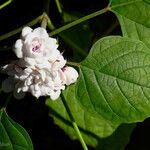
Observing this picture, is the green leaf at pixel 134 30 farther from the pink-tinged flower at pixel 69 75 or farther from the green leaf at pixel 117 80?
the pink-tinged flower at pixel 69 75

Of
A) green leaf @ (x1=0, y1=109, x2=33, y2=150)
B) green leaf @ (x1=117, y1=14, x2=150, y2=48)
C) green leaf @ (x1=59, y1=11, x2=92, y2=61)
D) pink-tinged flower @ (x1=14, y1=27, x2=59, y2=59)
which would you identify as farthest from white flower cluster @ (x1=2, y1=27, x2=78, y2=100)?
green leaf @ (x1=59, y1=11, x2=92, y2=61)

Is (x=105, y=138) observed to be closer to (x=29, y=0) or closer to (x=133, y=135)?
(x=133, y=135)

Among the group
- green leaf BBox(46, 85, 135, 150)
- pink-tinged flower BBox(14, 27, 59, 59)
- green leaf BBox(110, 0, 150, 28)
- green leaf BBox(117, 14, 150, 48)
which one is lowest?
green leaf BBox(46, 85, 135, 150)

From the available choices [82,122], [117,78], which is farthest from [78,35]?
[117,78]

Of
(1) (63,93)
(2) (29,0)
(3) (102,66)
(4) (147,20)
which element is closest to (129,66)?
(3) (102,66)

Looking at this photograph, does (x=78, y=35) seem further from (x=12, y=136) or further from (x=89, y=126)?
(x=12, y=136)

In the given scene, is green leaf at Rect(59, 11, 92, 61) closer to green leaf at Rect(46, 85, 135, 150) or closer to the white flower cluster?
green leaf at Rect(46, 85, 135, 150)

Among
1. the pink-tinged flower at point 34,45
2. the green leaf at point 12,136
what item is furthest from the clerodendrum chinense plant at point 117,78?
the pink-tinged flower at point 34,45
